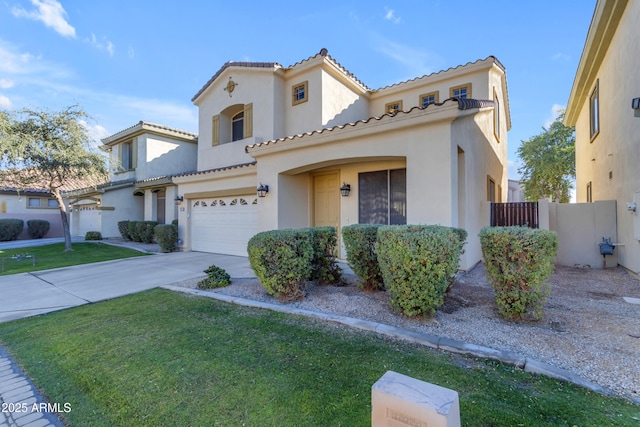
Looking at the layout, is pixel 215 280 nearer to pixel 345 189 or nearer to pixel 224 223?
pixel 345 189

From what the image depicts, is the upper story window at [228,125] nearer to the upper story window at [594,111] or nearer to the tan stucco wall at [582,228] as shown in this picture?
the tan stucco wall at [582,228]

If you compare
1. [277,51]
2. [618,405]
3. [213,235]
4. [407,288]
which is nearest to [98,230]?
[213,235]

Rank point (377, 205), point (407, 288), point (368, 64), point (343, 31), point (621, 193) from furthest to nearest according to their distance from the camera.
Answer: point (368, 64), point (343, 31), point (377, 205), point (621, 193), point (407, 288)

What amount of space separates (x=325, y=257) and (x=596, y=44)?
35.3 ft

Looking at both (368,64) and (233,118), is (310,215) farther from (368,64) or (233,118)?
(368,64)

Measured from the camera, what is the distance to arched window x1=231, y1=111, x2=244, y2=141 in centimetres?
1391

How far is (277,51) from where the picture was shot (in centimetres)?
1293

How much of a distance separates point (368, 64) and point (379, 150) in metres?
Answer: 8.50

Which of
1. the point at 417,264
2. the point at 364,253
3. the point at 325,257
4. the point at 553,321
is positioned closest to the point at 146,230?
the point at 325,257

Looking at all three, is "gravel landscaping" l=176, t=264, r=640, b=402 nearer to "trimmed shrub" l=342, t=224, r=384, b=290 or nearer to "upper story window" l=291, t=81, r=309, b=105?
"trimmed shrub" l=342, t=224, r=384, b=290

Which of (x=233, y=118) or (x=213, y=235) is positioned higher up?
(x=233, y=118)

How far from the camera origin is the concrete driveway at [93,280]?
5820mm

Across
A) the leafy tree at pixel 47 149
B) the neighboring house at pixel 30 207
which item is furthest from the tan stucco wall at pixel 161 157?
the neighboring house at pixel 30 207

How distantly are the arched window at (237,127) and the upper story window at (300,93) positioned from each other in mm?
3044
